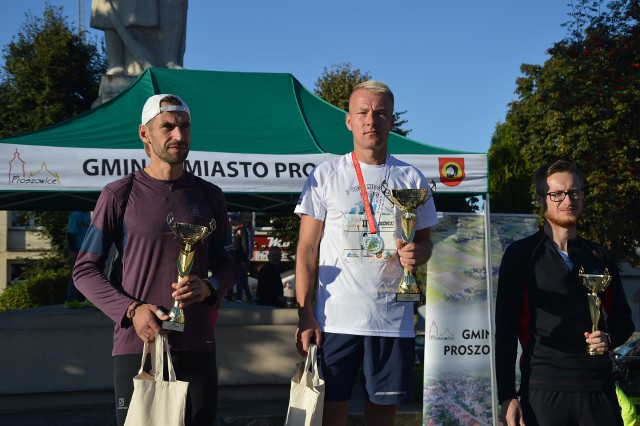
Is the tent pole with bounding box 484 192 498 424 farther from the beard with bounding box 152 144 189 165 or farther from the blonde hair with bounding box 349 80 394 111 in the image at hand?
the beard with bounding box 152 144 189 165

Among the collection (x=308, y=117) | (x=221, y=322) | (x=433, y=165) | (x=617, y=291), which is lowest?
(x=221, y=322)

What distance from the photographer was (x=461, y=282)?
7656 mm

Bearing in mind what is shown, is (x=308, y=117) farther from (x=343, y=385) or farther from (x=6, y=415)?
(x=343, y=385)

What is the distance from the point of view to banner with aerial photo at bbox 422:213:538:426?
750cm

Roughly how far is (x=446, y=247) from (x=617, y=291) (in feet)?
12.8

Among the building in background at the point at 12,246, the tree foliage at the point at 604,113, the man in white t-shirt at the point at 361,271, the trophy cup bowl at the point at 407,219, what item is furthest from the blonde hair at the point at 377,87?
the building in background at the point at 12,246

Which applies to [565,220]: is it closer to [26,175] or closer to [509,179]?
[26,175]

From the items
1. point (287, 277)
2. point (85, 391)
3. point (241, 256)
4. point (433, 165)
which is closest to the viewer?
point (433, 165)

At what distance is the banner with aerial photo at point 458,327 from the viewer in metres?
7.50

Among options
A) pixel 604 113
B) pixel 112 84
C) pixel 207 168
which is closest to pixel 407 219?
pixel 207 168

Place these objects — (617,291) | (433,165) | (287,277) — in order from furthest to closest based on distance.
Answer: (287,277) < (433,165) < (617,291)

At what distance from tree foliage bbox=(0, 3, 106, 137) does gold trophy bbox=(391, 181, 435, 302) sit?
28.9m

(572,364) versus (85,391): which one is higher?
(572,364)

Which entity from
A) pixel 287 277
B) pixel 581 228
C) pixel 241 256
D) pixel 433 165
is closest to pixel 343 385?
pixel 433 165
